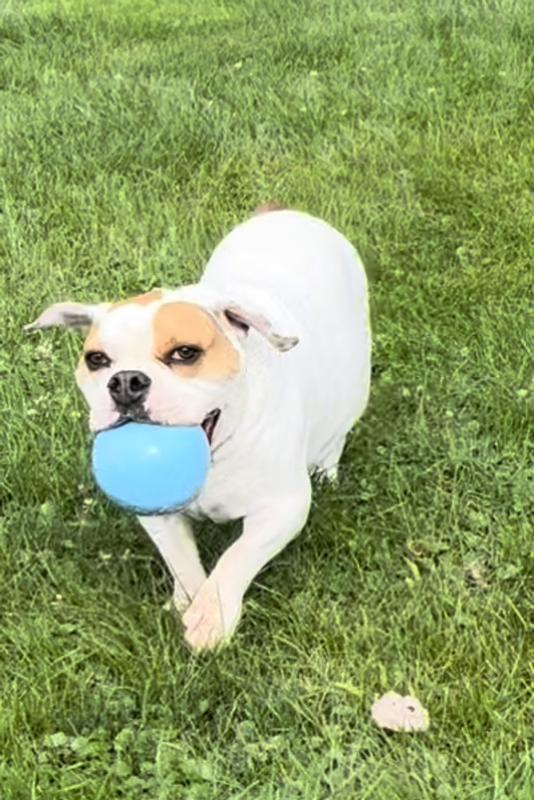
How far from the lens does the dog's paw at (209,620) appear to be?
110 inches

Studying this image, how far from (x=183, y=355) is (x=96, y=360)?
192mm

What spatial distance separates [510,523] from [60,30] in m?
4.93

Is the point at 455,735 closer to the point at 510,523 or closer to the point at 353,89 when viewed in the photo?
the point at 510,523

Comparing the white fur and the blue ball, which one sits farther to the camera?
the white fur

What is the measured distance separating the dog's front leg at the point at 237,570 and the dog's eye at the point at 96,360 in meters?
0.52

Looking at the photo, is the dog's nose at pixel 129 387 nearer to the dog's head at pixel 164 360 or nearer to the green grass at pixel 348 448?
the dog's head at pixel 164 360

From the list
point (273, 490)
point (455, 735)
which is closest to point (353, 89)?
point (273, 490)

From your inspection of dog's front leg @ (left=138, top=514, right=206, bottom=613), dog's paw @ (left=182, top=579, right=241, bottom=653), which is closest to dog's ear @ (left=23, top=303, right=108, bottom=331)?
dog's front leg @ (left=138, top=514, right=206, bottom=613)

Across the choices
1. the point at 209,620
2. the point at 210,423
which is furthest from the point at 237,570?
the point at 210,423

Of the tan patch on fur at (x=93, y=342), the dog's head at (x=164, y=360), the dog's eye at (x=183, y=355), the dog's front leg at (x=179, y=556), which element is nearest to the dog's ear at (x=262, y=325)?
the dog's head at (x=164, y=360)

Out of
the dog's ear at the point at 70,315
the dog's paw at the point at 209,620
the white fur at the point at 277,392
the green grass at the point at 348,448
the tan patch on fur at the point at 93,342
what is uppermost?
the tan patch on fur at the point at 93,342

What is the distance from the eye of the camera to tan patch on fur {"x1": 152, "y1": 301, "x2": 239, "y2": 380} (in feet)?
8.37

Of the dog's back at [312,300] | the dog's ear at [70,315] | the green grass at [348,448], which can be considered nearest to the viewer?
the green grass at [348,448]

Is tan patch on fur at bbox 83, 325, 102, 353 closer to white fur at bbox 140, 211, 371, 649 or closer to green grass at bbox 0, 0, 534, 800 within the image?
white fur at bbox 140, 211, 371, 649
